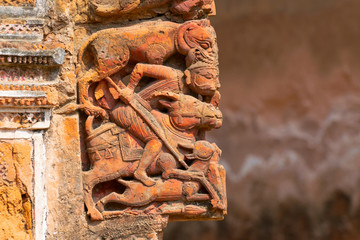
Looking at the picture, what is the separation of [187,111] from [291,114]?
17.0ft

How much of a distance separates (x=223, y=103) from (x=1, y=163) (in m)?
5.81

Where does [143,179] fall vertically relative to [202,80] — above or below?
below

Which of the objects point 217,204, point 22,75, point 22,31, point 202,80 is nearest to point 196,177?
point 217,204

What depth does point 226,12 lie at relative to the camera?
11414 millimetres

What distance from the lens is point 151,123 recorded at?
632cm

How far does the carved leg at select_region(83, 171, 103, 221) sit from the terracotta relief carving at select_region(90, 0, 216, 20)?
1270 mm

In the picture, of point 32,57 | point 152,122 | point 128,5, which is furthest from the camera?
point 128,5

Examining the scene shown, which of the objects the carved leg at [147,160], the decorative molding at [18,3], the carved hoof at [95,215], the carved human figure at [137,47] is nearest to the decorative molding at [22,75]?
the carved human figure at [137,47]

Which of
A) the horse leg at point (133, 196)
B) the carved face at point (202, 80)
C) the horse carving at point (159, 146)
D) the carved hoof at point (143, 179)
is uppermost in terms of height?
the carved face at point (202, 80)

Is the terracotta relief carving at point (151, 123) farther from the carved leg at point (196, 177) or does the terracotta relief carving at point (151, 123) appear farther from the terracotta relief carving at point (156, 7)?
the terracotta relief carving at point (156, 7)

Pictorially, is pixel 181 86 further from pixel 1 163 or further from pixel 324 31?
pixel 324 31

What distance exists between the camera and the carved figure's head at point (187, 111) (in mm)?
6363

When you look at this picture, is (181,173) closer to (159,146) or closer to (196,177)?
(196,177)

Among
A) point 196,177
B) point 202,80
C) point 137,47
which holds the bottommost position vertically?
point 196,177
